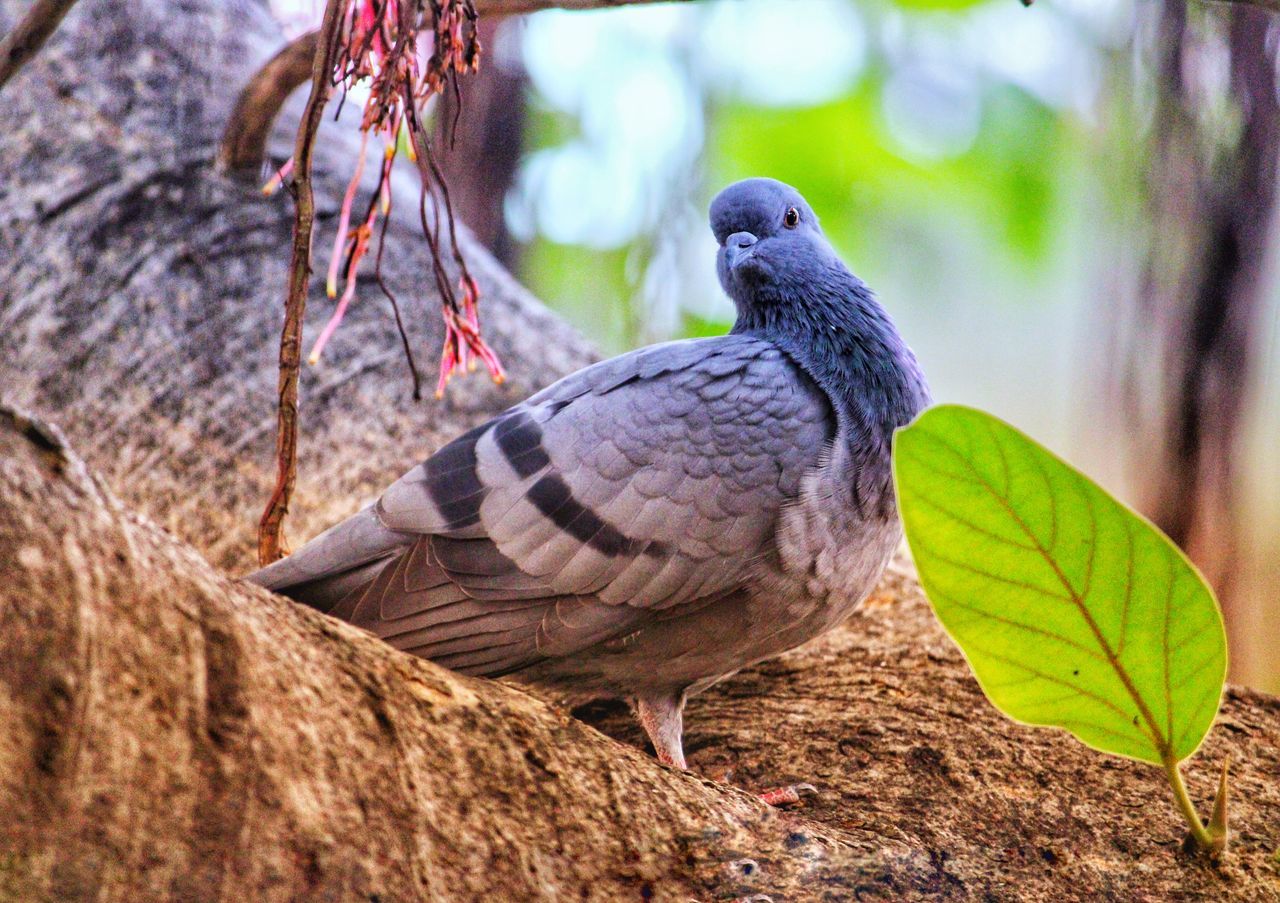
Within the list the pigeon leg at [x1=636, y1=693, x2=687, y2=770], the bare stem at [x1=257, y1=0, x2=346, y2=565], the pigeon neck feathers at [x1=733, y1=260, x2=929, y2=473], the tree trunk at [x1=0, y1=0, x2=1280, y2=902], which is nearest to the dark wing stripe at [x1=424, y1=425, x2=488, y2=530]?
the bare stem at [x1=257, y1=0, x2=346, y2=565]

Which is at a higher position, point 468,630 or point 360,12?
point 360,12

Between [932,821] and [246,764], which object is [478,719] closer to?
[246,764]

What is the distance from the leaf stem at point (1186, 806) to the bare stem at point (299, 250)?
2.02 metres

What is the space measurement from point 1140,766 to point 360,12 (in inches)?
105

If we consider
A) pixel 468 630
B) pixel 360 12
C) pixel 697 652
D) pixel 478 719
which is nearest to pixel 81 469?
pixel 478 719

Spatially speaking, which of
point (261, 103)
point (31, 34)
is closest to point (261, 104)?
point (261, 103)

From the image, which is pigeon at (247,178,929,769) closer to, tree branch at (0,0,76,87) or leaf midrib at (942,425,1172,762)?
leaf midrib at (942,425,1172,762)

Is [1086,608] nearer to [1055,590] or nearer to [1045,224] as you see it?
[1055,590]

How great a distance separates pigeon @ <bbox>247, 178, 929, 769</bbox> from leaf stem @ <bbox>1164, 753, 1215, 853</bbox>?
0.93 metres

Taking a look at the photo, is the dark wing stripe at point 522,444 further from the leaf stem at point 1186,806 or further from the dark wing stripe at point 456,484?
the leaf stem at point 1186,806

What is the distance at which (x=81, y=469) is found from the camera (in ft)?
5.94

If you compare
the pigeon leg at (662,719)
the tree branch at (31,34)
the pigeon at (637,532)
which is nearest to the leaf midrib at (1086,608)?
the pigeon at (637,532)

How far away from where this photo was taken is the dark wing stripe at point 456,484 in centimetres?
293

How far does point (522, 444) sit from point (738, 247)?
1.02m
